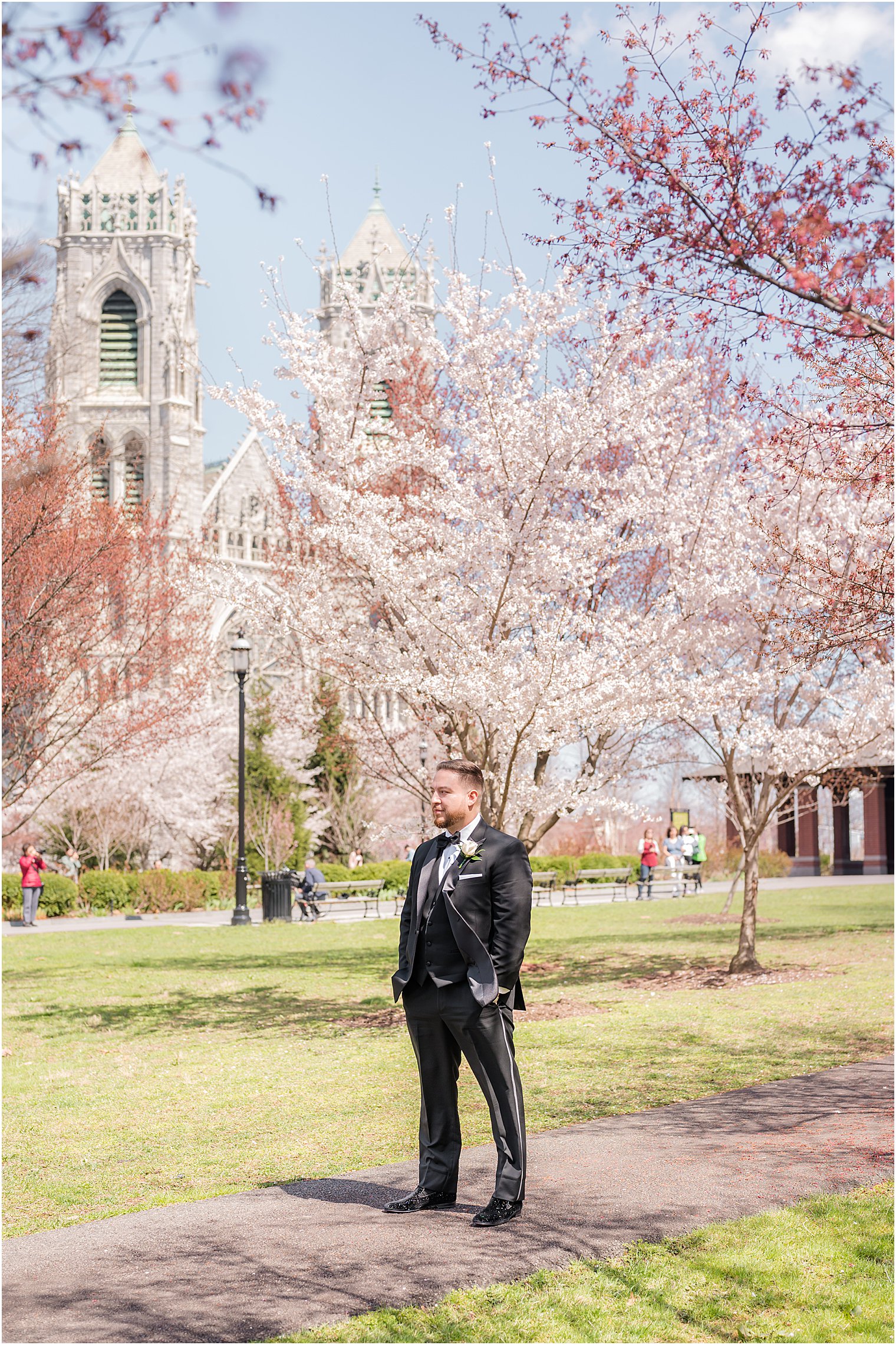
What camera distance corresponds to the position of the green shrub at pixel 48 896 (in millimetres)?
29641

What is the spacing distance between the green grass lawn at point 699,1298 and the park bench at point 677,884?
95.4 ft

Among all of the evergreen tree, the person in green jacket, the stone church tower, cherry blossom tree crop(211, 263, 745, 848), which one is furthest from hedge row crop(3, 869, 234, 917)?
the stone church tower

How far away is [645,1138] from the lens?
23.7 feet

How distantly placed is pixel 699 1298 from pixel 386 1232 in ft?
4.49

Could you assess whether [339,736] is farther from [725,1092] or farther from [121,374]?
[121,374]

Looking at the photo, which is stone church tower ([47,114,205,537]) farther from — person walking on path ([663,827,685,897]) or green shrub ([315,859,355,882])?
green shrub ([315,859,355,882])

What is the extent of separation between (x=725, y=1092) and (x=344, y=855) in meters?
31.3

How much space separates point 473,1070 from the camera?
5867 mm

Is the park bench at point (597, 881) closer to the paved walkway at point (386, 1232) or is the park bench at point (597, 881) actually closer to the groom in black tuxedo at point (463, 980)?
the paved walkway at point (386, 1232)

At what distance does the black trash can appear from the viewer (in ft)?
93.4

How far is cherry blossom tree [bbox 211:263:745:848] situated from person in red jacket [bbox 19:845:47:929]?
13.0m

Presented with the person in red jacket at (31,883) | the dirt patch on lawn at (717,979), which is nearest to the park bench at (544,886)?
the person in red jacket at (31,883)

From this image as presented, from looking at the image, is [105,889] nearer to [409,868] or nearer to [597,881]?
[409,868]

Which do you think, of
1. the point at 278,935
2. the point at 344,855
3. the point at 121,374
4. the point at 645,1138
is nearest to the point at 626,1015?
the point at 645,1138
